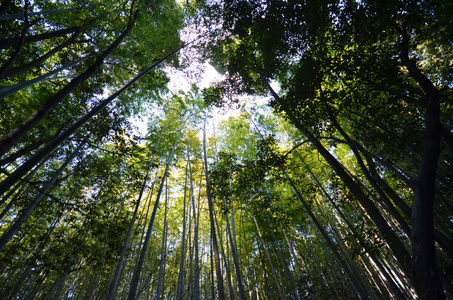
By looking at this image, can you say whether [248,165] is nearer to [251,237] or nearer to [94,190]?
[94,190]

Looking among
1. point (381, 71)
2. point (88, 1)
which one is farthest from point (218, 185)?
point (88, 1)

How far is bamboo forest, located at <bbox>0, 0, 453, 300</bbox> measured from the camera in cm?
219

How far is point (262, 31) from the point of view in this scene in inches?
120

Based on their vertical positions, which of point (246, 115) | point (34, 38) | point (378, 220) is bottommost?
point (378, 220)

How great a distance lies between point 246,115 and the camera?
24.0 feet

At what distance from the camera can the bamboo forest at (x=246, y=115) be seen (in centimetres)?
219

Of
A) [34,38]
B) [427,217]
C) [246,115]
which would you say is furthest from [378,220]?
[34,38]

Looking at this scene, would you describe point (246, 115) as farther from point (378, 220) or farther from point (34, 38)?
point (34, 38)

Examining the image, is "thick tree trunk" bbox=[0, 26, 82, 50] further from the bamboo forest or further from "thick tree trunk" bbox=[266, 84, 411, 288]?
"thick tree trunk" bbox=[266, 84, 411, 288]

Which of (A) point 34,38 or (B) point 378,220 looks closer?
(B) point 378,220

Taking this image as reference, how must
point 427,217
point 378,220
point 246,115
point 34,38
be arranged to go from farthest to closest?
point 246,115
point 34,38
point 378,220
point 427,217

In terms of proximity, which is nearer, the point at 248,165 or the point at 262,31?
the point at 262,31

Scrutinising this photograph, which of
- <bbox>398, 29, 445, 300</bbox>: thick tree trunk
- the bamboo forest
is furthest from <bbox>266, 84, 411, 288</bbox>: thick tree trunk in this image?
<bbox>398, 29, 445, 300</bbox>: thick tree trunk

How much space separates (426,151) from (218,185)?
4139mm
